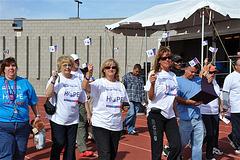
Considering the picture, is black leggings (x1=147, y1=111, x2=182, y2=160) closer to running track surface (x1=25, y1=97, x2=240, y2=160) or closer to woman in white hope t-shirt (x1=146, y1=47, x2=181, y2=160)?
woman in white hope t-shirt (x1=146, y1=47, x2=181, y2=160)

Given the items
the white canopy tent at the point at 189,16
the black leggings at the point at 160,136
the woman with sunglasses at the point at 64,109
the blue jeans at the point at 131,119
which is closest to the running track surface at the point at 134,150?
the blue jeans at the point at 131,119

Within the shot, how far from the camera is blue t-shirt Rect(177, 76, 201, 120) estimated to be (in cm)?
495

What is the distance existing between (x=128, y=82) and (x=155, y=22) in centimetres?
232

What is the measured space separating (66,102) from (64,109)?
11 cm

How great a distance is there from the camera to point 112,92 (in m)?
4.31

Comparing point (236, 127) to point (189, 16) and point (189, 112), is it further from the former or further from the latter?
point (189, 16)

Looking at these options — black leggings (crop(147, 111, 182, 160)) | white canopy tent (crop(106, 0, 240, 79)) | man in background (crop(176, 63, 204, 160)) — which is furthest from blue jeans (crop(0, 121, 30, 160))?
white canopy tent (crop(106, 0, 240, 79))

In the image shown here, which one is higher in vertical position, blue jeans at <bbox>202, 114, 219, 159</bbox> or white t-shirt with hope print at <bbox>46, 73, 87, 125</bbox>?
white t-shirt with hope print at <bbox>46, 73, 87, 125</bbox>

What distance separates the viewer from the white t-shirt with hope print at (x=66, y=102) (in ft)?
15.4

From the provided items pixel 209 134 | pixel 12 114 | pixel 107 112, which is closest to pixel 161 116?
pixel 107 112

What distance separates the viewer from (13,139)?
4105mm

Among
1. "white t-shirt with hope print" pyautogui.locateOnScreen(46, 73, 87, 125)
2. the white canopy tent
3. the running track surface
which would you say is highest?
the white canopy tent

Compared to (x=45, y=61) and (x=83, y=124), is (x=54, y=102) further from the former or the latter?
(x=45, y=61)

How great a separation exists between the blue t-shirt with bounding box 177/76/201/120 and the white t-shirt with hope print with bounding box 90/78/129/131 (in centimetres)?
117
